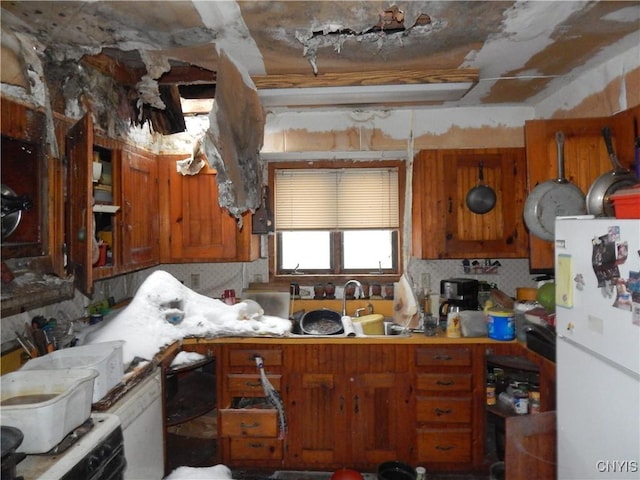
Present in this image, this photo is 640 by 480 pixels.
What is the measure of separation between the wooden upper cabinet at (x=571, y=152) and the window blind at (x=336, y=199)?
47.1 inches

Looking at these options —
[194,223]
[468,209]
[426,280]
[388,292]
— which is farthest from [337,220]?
[194,223]

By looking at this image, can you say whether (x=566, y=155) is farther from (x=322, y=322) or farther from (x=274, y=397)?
(x=274, y=397)

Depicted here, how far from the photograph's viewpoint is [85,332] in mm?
2301

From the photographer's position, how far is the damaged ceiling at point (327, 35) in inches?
63.3

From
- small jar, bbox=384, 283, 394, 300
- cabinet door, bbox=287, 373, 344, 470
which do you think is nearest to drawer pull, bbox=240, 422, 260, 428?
cabinet door, bbox=287, 373, 344, 470

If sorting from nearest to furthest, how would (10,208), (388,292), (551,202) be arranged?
(10,208)
(551,202)
(388,292)

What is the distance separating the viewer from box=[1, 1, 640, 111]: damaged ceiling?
1608 mm

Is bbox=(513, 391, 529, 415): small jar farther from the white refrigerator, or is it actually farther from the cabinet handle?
the white refrigerator

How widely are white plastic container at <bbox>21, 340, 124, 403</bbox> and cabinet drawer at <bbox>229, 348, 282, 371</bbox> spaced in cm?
78

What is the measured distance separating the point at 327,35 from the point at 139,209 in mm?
1667

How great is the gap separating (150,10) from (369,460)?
267cm

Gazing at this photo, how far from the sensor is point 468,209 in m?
2.88

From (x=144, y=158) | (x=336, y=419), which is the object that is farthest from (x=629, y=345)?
(x=144, y=158)

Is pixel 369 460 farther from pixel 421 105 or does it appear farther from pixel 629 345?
pixel 421 105
